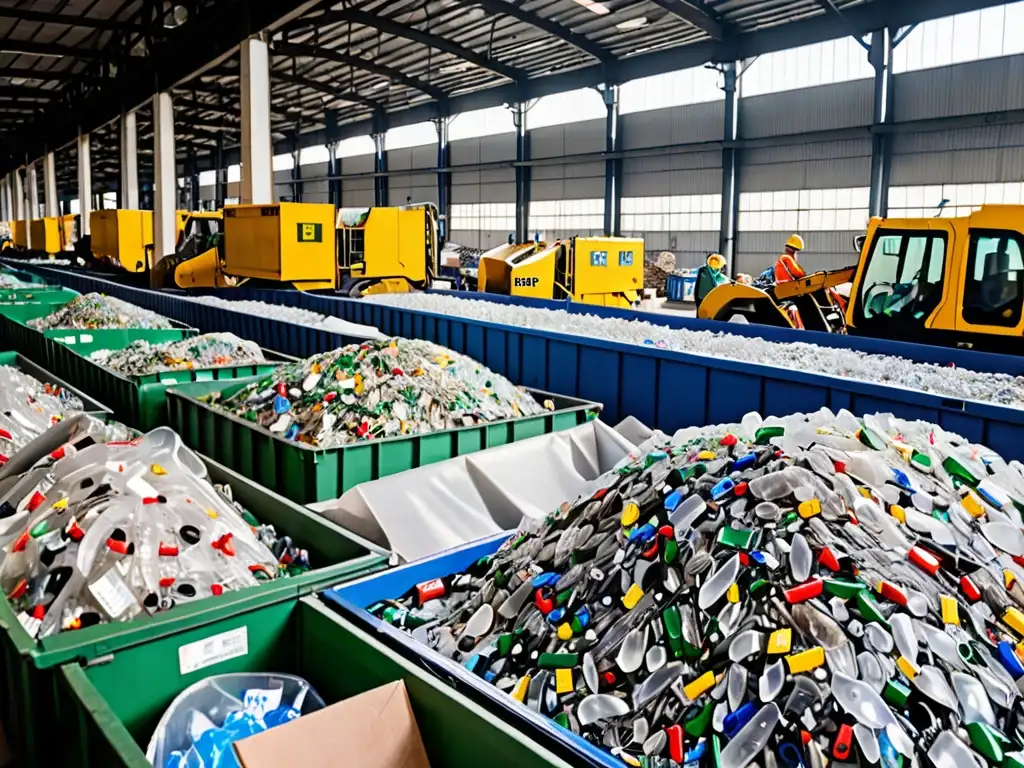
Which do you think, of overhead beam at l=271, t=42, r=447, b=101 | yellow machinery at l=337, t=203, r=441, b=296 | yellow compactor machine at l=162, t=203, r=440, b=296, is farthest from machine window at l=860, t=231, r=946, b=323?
overhead beam at l=271, t=42, r=447, b=101

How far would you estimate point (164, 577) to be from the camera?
262 centimetres

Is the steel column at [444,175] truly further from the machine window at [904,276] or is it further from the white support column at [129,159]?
the machine window at [904,276]

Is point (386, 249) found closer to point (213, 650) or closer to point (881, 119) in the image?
point (213, 650)

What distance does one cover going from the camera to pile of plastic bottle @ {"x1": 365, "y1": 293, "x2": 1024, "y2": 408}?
5.18 metres

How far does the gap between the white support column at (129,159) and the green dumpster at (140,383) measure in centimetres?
1636

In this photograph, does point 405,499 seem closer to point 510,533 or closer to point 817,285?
point 510,533

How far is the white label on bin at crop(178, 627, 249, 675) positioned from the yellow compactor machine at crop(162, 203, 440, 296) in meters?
9.75

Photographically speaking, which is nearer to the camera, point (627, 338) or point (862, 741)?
point (862, 741)

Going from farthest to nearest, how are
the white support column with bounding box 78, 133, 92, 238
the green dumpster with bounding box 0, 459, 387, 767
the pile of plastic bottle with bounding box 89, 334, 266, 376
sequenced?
the white support column with bounding box 78, 133, 92, 238 < the pile of plastic bottle with bounding box 89, 334, 266, 376 < the green dumpster with bounding box 0, 459, 387, 767

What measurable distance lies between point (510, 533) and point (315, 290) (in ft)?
32.0

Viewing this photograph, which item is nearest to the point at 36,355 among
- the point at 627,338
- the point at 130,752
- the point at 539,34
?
the point at 627,338

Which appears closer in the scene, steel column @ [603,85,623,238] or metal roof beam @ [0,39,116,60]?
metal roof beam @ [0,39,116,60]

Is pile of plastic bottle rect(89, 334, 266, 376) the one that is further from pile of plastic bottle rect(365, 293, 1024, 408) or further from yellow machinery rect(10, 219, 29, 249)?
yellow machinery rect(10, 219, 29, 249)

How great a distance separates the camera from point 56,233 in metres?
29.3
